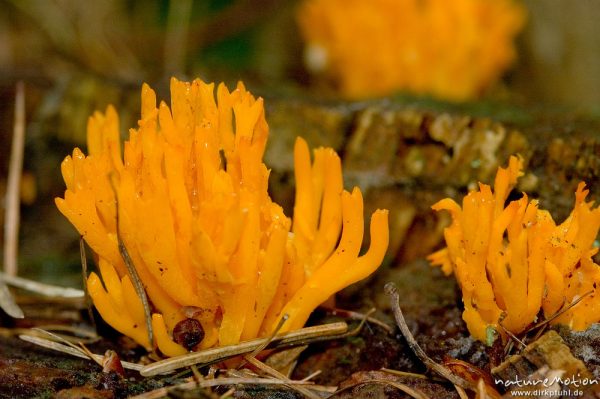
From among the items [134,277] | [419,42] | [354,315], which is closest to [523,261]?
[354,315]

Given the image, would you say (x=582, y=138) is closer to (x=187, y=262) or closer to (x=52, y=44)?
(x=187, y=262)

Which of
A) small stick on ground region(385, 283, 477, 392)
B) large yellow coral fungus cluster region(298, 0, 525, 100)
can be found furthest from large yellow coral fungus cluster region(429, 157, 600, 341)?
large yellow coral fungus cluster region(298, 0, 525, 100)

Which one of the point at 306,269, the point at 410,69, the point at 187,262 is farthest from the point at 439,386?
the point at 410,69

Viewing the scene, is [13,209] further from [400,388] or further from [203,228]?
[400,388]

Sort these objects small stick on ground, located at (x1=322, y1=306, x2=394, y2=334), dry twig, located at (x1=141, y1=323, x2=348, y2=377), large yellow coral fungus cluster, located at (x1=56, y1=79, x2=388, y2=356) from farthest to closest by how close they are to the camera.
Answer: small stick on ground, located at (x1=322, y1=306, x2=394, y2=334), dry twig, located at (x1=141, y1=323, x2=348, y2=377), large yellow coral fungus cluster, located at (x1=56, y1=79, x2=388, y2=356)

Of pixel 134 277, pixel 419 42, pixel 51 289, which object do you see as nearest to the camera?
pixel 134 277

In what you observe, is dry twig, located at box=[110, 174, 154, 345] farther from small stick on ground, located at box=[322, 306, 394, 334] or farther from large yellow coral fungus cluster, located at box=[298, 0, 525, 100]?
large yellow coral fungus cluster, located at box=[298, 0, 525, 100]

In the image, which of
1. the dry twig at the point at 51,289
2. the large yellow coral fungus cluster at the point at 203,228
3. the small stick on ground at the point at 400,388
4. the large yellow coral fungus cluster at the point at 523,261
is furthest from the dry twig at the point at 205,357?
the large yellow coral fungus cluster at the point at 523,261
